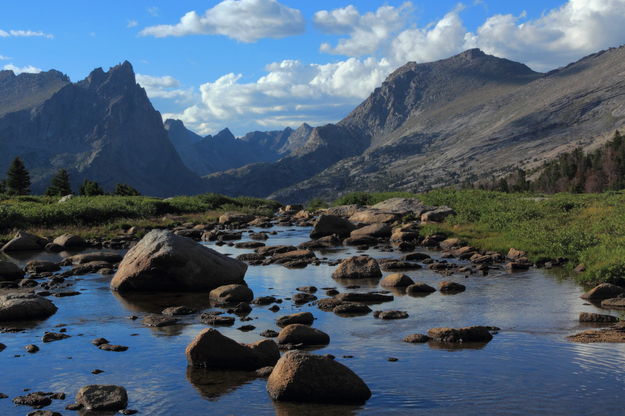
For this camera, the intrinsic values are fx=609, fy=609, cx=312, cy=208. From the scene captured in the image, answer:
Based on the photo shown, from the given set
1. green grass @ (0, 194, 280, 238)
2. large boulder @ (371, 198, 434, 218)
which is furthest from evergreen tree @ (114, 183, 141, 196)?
large boulder @ (371, 198, 434, 218)

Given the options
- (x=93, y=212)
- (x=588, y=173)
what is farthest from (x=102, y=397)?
(x=588, y=173)

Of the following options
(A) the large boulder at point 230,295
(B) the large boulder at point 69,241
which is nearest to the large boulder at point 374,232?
(B) the large boulder at point 69,241

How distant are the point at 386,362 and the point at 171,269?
11974mm

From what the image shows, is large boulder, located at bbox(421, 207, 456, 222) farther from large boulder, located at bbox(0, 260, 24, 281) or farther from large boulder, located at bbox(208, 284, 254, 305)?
large boulder, located at bbox(0, 260, 24, 281)

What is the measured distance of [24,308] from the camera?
19359mm

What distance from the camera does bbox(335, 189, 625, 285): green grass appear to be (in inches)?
1005

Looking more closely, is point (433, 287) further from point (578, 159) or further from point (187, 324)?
point (578, 159)

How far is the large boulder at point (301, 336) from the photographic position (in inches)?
627

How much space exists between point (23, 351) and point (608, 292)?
18317mm

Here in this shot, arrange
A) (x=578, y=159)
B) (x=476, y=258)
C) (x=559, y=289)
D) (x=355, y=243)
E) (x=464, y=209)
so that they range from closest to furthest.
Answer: (x=559, y=289)
(x=476, y=258)
(x=355, y=243)
(x=464, y=209)
(x=578, y=159)

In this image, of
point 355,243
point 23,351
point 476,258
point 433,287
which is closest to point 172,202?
point 355,243

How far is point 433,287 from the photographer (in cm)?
2408

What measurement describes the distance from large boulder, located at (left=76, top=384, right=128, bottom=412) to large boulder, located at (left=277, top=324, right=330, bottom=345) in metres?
4.99

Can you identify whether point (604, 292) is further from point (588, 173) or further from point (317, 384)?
point (588, 173)
